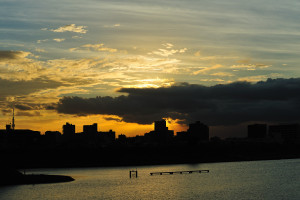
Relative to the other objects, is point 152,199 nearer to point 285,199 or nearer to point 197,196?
point 197,196

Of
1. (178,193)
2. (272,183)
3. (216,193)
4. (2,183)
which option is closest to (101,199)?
(178,193)

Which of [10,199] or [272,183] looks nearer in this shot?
[10,199]

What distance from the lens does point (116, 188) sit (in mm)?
147250

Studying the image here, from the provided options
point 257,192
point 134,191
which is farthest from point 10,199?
point 257,192

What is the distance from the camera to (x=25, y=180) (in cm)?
16738

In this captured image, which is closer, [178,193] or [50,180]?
[178,193]

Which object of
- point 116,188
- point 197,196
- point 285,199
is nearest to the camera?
point 285,199

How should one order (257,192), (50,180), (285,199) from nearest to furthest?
(285,199), (257,192), (50,180)

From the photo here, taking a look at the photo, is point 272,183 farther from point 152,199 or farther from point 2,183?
point 2,183

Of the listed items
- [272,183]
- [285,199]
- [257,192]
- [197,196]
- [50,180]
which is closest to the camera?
[285,199]

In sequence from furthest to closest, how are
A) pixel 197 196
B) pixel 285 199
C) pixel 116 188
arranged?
pixel 116 188 → pixel 197 196 → pixel 285 199

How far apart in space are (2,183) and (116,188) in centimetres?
4477

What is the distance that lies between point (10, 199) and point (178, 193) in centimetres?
4708

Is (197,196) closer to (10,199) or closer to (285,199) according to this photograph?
(285,199)
